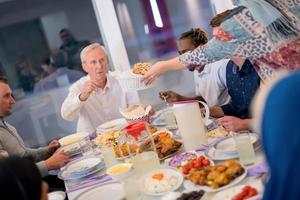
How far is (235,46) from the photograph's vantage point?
64.2 inches

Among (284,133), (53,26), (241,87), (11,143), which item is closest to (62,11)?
(53,26)

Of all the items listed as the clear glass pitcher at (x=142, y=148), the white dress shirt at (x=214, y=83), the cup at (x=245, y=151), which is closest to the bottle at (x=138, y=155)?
the clear glass pitcher at (x=142, y=148)

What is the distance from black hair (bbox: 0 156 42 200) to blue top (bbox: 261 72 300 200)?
0.60m

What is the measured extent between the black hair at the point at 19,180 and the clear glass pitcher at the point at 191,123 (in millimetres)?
878

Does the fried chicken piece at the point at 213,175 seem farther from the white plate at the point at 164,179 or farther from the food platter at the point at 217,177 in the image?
the white plate at the point at 164,179

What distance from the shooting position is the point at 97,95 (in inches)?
133

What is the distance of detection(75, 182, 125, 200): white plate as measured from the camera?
1591 millimetres

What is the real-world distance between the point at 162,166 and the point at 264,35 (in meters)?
0.73

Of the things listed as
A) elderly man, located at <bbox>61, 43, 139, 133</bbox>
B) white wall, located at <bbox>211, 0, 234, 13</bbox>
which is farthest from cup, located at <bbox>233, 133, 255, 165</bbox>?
white wall, located at <bbox>211, 0, 234, 13</bbox>

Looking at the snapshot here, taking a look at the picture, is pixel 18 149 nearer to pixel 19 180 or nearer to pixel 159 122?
pixel 159 122

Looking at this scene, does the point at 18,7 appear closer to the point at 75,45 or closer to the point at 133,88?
the point at 75,45

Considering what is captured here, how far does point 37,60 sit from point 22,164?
388 centimetres

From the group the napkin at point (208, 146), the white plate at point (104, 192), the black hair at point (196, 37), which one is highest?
the black hair at point (196, 37)

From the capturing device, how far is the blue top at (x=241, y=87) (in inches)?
89.8
